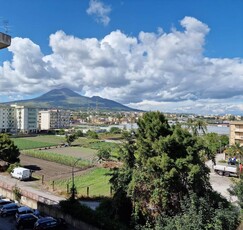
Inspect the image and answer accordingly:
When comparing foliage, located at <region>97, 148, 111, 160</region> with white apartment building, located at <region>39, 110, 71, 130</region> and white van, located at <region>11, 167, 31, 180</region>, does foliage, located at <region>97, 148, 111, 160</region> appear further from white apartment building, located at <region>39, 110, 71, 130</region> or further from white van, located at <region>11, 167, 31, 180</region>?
white apartment building, located at <region>39, 110, 71, 130</region>

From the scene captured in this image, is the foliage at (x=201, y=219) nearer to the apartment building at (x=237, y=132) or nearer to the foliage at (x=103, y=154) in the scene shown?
the foliage at (x=103, y=154)

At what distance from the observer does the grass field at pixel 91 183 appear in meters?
38.0

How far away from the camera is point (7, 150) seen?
164ft

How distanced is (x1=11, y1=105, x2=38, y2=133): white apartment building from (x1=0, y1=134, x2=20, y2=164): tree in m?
84.6

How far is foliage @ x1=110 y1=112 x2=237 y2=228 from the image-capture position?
22.9 metres

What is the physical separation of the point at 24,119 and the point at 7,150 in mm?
85948

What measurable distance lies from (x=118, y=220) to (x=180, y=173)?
626cm

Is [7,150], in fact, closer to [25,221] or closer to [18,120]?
[25,221]

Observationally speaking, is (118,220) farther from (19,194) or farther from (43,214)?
(19,194)

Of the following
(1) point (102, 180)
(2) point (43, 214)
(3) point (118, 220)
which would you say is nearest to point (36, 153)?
(1) point (102, 180)

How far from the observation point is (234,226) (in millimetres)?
19016

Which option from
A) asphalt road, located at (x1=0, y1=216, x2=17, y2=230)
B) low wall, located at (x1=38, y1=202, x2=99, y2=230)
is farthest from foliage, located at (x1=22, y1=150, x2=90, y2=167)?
asphalt road, located at (x1=0, y1=216, x2=17, y2=230)

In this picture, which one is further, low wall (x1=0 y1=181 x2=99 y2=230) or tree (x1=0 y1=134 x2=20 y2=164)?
tree (x1=0 y1=134 x2=20 y2=164)

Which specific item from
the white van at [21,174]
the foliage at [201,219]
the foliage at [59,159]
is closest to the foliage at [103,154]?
the foliage at [59,159]
